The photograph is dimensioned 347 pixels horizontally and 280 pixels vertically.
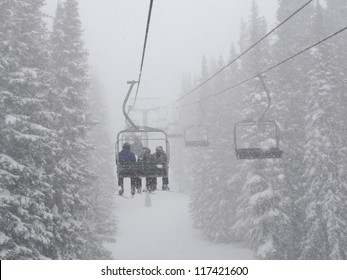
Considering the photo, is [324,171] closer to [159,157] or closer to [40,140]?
[159,157]

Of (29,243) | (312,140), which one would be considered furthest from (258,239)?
(29,243)

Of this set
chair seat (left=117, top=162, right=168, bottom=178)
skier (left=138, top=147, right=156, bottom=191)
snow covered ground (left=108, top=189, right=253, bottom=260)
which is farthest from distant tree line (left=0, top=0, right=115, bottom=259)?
snow covered ground (left=108, top=189, right=253, bottom=260)

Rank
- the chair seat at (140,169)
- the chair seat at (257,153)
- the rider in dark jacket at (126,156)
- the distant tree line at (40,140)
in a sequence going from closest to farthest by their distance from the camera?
the chair seat at (140,169) < the rider in dark jacket at (126,156) < the distant tree line at (40,140) < the chair seat at (257,153)

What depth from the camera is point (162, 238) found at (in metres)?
41.2

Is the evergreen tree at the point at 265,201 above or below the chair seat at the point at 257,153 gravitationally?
below

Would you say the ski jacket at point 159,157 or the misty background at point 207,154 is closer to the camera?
the ski jacket at point 159,157

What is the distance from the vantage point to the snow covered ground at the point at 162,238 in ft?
114

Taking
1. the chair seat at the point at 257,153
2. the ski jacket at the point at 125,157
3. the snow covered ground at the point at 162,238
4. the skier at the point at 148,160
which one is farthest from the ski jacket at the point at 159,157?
the snow covered ground at the point at 162,238

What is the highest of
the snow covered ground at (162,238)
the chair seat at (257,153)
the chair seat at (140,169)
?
the chair seat at (257,153)

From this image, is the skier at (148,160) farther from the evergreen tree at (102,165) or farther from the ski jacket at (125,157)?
the evergreen tree at (102,165)

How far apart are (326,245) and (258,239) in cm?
399

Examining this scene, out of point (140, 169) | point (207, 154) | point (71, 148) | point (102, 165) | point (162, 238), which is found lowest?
point (162, 238)

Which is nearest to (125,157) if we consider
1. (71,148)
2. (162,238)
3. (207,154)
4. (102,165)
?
(71,148)

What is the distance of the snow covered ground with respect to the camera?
114ft
